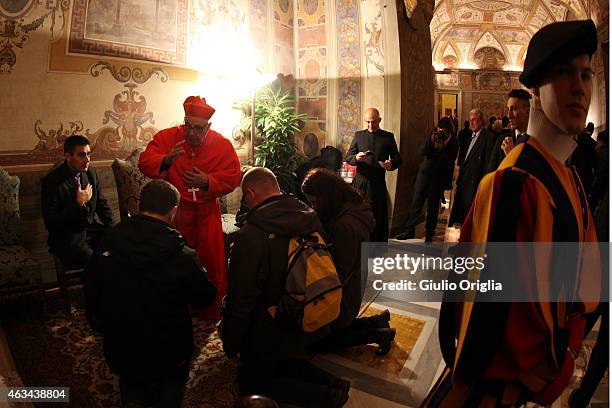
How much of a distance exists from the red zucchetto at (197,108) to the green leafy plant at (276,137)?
2.96 metres

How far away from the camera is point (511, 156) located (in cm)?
143

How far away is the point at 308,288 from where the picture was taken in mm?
2398

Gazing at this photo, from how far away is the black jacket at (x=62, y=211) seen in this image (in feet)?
12.8

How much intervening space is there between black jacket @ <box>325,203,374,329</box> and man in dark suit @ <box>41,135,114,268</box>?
2255 millimetres

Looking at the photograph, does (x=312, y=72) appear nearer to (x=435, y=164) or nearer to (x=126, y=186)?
(x=435, y=164)

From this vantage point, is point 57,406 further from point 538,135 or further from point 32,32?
point 32,32

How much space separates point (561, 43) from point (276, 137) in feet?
18.8

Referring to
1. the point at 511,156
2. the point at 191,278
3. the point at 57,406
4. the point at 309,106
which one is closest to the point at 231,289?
the point at 191,278

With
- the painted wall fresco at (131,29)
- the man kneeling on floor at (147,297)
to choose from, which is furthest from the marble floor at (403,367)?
the painted wall fresco at (131,29)

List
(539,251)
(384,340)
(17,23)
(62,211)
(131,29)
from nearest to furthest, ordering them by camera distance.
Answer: (539,251) → (384,340) → (62,211) → (17,23) → (131,29)

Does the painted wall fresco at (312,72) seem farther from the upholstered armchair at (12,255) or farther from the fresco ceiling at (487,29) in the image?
the fresco ceiling at (487,29)

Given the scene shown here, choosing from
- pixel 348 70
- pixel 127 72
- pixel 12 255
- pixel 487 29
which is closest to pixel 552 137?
pixel 12 255

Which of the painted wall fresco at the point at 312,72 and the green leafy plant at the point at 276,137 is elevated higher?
the painted wall fresco at the point at 312,72

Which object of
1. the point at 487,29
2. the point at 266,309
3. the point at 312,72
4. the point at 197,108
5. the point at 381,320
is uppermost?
the point at 487,29
